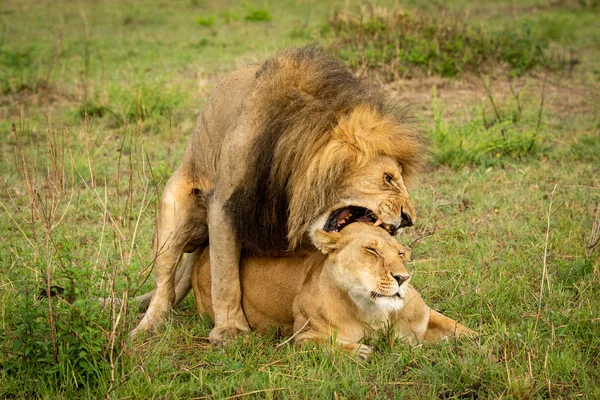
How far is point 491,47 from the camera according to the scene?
9.03 m

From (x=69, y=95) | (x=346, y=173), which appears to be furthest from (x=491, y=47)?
(x=346, y=173)

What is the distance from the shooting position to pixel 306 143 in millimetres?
3451

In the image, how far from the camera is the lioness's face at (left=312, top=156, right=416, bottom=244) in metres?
3.37

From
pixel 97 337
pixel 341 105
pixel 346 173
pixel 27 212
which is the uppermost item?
pixel 341 105

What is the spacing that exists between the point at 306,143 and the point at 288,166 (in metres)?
0.15

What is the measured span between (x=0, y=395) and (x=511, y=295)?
236cm

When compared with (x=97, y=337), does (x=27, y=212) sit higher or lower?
lower

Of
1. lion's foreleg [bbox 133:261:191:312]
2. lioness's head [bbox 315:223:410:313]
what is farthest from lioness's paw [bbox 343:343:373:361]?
lion's foreleg [bbox 133:261:191:312]

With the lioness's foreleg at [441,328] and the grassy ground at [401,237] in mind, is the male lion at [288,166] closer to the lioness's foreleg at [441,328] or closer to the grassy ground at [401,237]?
the grassy ground at [401,237]

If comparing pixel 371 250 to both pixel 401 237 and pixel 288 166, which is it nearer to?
pixel 288 166

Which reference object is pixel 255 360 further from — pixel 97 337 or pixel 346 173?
pixel 346 173

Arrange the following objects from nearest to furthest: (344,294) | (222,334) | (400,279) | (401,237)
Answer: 1. (400,279)
2. (344,294)
3. (222,334)
4. (401,237)

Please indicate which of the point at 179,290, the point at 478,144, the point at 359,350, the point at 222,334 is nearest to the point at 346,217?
the point at 359,350

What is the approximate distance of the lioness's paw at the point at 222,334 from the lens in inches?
148
